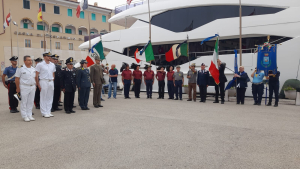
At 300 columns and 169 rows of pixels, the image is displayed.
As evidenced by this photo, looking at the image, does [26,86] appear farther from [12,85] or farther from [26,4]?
[26,4]

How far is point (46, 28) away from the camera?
1454 inches

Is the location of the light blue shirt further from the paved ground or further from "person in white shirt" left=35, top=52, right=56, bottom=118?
"person in white shirt" left=35, top=52, right=56, bottom=118

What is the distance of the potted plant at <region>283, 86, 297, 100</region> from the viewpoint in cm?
1016

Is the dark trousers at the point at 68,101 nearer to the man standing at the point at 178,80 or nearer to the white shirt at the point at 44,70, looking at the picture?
the white shirt at the point at 44,70

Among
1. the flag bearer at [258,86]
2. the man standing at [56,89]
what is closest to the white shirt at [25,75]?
the man standing at [56,89]

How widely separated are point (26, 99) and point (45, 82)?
672mm

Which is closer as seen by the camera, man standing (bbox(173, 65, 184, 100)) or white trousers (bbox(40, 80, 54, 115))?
white trousers (bbox(40, 80, 54, 115))

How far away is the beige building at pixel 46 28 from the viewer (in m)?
33.2

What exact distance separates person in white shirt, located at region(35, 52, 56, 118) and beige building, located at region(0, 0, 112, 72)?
30189 millimetres

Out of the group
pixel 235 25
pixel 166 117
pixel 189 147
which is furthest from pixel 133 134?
pixel 235 25

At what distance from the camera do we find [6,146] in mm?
3812

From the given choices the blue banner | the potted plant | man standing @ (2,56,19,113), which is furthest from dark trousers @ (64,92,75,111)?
the potted plant

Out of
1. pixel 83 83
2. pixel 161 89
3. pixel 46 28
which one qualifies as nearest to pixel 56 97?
pixel 83 83

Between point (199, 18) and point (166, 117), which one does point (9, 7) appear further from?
point (166, 117)
